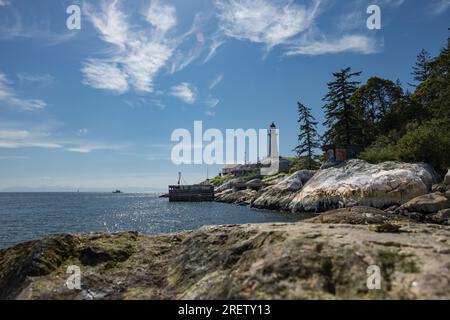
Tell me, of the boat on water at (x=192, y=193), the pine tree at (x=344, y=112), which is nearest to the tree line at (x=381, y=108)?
the pine tree at (x=344, y=112)

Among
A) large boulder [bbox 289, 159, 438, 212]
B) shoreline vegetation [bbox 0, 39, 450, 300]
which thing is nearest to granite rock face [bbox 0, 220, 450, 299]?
shoreline vegetation [bbox 0, 39, 450, 300]

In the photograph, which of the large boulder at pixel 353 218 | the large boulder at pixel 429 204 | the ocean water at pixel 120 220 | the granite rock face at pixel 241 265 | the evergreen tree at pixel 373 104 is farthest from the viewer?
the evergreen tree at pixel 373 104

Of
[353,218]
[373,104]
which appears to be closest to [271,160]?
[373,104]

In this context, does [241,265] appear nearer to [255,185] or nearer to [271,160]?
[255,185]

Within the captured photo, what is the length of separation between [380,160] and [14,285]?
145 feet

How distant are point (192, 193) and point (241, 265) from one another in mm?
→ 89510

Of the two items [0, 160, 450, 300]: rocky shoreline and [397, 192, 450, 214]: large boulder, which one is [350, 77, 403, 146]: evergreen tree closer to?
[397, 192, 450, 214]: large boulder

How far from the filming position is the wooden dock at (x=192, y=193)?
9344 cm

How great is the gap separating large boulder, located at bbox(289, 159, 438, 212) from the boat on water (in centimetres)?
4893

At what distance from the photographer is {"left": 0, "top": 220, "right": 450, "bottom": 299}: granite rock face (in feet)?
17.9

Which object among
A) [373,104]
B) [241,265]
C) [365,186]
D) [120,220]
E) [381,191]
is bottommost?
[120,220]

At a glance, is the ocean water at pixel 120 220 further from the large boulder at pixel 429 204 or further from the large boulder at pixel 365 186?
the large boulder at pixel 429 204

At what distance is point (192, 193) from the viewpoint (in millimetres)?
95438
